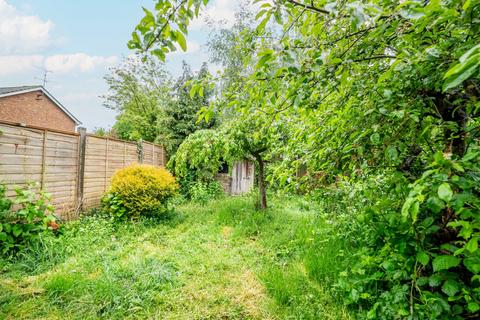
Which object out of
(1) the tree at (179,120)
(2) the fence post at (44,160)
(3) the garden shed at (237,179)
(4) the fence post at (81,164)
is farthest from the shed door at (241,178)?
(2) the fence post at (44,160)

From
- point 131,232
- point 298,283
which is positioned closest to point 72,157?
point 131,232

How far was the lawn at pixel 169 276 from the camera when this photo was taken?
2.11m

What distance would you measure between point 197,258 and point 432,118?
2.90 metres

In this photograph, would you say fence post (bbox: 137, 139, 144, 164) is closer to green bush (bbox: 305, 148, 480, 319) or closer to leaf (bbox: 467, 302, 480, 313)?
green bush (bbox: 305, 148, 480, 319)

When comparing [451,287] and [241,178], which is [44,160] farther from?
[241,178]

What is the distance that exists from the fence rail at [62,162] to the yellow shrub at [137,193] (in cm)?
48

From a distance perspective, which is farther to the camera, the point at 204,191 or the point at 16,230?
the point at 204,191

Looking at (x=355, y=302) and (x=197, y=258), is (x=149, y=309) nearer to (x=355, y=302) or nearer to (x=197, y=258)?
(x=197, y=258)

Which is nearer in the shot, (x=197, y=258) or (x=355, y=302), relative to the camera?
(x=355, y=302)

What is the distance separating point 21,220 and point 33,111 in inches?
544

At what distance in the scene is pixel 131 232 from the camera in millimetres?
4180

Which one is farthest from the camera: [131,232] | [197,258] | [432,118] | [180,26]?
[131,232]

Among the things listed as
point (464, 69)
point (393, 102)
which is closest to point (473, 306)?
point (393, 102)

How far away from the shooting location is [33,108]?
13.3 meters
